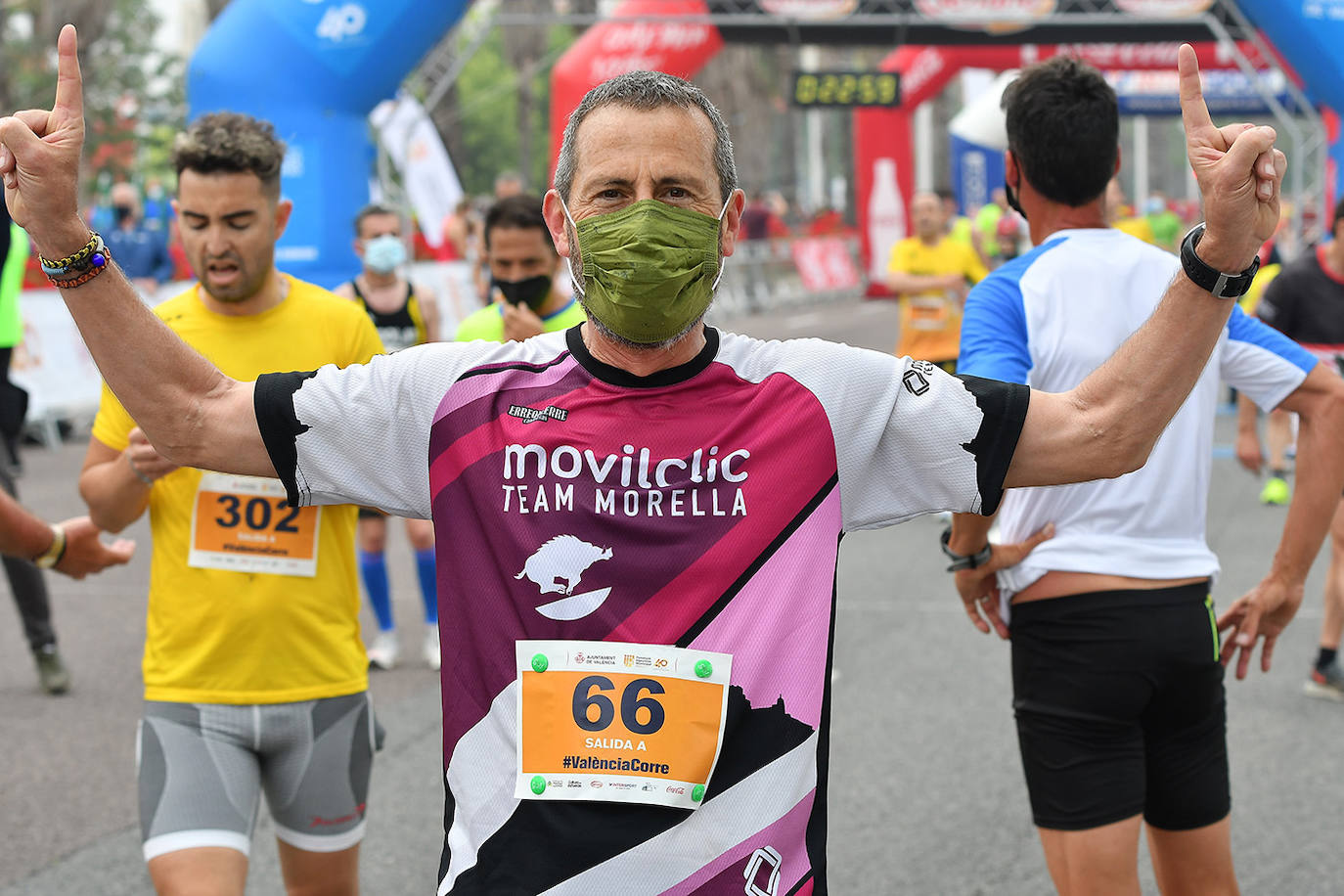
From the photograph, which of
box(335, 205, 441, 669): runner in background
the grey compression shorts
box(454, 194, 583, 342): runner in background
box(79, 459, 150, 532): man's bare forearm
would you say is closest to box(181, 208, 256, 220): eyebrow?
box(79, 459, 150, 532): man's bare forearm

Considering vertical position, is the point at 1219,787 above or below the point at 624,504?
below

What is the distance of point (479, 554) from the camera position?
7.12ft

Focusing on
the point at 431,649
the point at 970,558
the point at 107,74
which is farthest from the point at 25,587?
the point at 107,74

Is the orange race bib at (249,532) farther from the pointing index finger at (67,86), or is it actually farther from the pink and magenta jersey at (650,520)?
the pointing index finger at (67,86)

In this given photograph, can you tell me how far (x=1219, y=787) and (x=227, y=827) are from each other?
2.02 meters

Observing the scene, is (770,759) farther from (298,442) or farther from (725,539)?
(298,442)

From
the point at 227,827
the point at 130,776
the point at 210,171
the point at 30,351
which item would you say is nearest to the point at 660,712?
the point at 227,827

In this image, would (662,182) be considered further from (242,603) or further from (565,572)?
(242,603)

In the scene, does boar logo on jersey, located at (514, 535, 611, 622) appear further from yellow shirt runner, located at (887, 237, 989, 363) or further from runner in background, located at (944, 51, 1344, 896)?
yellow shirt runner, located at (887, 237, 989, 363)

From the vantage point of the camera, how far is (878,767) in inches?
215

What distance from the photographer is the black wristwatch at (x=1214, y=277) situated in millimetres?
2010

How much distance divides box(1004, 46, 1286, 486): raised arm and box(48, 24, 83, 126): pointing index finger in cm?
132

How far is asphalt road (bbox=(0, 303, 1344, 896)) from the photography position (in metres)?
4.59

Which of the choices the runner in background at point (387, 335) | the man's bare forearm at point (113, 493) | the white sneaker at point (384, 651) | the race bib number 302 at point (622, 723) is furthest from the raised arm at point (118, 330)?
the white sneaker at point (384, 651)
